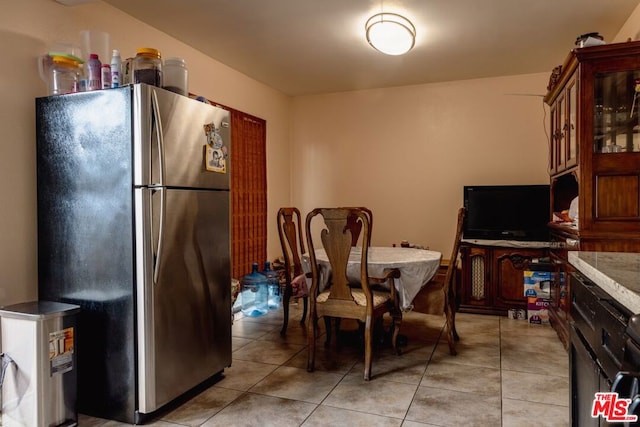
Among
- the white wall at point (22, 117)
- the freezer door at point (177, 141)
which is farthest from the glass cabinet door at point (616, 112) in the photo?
the white wall at point (22, 117)

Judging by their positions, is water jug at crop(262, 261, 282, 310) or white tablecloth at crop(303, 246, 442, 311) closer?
white tablecloth at crop(303, 246, 442, 311)

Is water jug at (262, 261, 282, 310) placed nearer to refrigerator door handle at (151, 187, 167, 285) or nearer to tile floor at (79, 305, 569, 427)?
tile floor at (79, 305, 569, 427)

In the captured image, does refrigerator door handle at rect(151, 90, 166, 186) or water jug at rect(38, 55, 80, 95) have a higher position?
water jug at rect(38, 55, 80, 95)

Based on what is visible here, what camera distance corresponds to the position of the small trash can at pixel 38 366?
79.3 inches

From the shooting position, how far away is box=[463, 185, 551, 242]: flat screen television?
14.1 feet

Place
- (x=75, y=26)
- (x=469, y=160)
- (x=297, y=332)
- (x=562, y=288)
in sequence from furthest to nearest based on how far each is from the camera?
(x=469, y=160), (x=297, y=332), (x=562, y=288), (x=75, y=26)

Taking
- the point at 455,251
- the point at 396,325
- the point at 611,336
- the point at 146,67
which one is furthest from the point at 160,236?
the point at 455,251

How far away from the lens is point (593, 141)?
9.35 feet

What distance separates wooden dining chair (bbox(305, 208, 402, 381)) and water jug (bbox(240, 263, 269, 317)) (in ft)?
5.23

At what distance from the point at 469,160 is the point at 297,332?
2826mm

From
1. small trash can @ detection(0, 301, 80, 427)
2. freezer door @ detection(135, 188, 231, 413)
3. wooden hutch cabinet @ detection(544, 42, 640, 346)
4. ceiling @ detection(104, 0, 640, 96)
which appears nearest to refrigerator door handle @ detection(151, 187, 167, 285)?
freezer door @ detection(135, 188, 231, 413)

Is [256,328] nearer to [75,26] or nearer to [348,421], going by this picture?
[348,421]

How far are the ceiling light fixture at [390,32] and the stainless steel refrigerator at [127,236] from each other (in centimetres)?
143

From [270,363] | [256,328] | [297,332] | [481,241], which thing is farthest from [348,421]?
[481,241]
